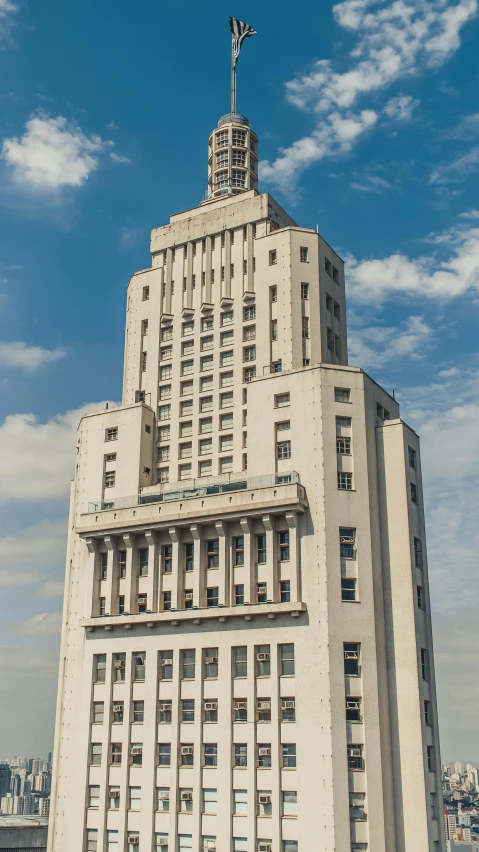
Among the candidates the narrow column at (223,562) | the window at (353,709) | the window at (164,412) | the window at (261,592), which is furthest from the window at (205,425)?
the window at (353,709)

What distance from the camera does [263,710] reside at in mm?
50719

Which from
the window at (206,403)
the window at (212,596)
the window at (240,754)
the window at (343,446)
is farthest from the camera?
the window at (206,403)

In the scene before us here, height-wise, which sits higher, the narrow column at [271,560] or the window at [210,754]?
the narrow column at [271,560]

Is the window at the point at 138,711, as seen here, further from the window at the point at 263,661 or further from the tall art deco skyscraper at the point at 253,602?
the window at the point at 263,661

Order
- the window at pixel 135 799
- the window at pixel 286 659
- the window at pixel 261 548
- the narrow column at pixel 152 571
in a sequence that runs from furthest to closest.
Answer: the narrow column at pixel 152 571
the window at pixel 261 548
the window at pixel 135 799
the window at pixel 286 659

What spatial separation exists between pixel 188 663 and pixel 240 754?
22.3 feet

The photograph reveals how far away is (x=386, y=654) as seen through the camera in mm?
52094

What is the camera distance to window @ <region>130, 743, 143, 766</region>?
5428 cm

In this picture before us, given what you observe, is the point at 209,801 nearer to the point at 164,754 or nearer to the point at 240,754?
the point at 240,754

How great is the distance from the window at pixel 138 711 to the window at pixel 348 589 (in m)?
15.7

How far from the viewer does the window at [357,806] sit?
4722 cm

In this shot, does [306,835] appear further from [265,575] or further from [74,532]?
[74,532]

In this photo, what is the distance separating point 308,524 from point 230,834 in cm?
1909

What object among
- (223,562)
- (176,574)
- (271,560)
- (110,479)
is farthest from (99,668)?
(271,560)
